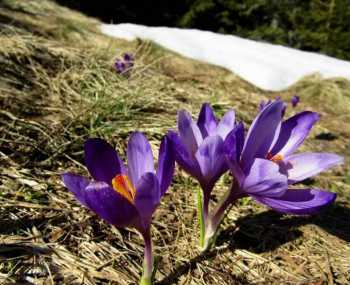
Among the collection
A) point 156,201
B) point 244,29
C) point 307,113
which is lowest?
point 244,29

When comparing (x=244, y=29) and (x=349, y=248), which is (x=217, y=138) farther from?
(x=244, y=29)

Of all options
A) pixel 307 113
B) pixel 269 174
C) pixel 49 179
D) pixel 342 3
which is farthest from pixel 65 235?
pixel 342 3

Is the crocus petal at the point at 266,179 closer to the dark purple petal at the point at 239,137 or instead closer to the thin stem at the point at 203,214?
the dark purple petal at the point at 239,137

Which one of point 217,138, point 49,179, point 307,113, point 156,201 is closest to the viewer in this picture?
point 156,201

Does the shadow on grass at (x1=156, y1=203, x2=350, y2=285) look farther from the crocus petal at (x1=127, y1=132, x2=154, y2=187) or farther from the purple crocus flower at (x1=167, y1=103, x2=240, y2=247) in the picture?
the crocus petal at (x1=127, y1=132, x2=154, y2=187)

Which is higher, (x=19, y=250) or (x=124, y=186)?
(x=124, y=186)

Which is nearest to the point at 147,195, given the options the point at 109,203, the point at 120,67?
the point at 109,203

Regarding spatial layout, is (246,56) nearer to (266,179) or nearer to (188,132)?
(188,132)

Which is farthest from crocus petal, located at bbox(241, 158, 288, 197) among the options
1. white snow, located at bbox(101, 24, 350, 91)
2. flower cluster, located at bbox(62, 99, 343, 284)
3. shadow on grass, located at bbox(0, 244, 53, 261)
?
white snow, located at bbox(101, 24, 350, 91)
